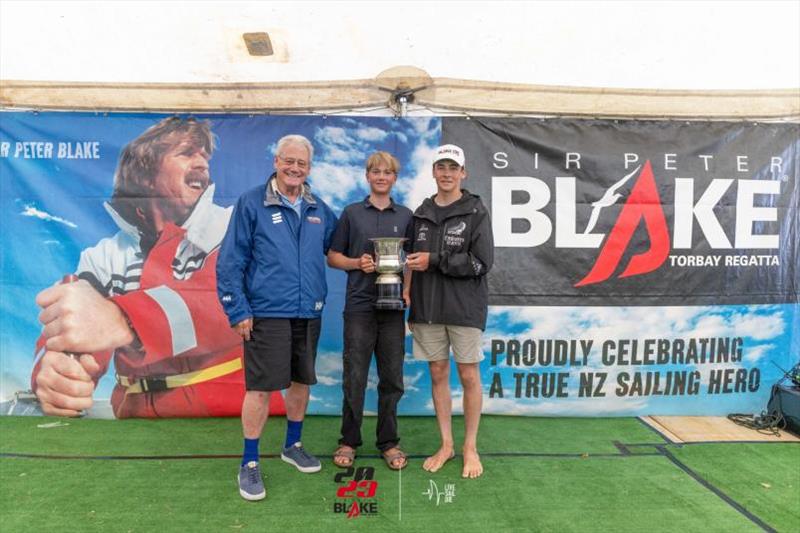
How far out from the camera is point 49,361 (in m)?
3.56

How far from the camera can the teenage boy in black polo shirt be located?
A: 2.72 m

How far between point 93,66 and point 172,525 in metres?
2.88

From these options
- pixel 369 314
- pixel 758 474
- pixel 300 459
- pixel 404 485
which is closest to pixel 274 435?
pixel 300 459

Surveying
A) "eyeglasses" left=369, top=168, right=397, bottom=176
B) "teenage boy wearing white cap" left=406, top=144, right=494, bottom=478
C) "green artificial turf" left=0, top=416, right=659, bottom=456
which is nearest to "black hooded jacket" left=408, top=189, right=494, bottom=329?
"teenage boy wearing white cap" left=406, top=144, right=494, bottom=478

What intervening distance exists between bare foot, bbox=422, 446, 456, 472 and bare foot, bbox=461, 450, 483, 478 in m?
0.11

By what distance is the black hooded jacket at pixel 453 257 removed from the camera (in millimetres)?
2631

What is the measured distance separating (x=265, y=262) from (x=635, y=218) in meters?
2.68

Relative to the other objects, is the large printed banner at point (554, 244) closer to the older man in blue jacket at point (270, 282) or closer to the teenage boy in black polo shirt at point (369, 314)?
the teenage boy in black polo shirt at point (369, 314)

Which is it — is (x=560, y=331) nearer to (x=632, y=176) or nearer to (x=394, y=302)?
(x=632, y=176)

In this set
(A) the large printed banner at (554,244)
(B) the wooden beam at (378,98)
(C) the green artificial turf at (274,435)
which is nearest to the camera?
(C) the green artificial turf at (274,435)

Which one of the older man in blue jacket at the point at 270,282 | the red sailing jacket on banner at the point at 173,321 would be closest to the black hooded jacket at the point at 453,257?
the older man in blue jacket at the point at 270,282

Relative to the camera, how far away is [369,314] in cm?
277

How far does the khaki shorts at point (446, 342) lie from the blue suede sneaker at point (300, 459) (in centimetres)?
84

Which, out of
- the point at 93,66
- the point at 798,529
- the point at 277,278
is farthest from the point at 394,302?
the point at 93,66
